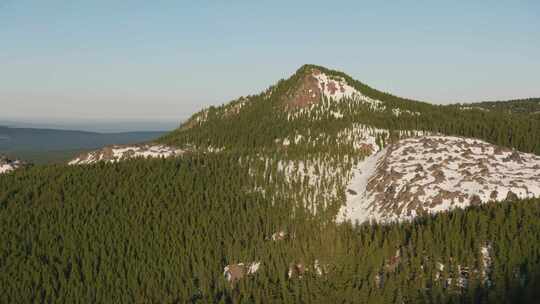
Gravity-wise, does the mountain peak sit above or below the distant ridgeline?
above

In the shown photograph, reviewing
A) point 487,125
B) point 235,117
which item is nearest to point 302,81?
point 235,117

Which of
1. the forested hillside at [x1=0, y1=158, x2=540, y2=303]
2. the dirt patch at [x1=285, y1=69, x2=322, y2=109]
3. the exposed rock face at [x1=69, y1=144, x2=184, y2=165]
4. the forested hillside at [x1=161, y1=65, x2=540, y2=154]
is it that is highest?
the dirt patch at [x1=285, y1=69, x2=322, y2=109]

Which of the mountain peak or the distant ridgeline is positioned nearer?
the distant ridgeline

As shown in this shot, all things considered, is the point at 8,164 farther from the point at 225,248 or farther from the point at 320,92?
the point at 320,92

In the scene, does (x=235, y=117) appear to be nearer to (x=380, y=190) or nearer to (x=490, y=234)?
(x=380, y=190)

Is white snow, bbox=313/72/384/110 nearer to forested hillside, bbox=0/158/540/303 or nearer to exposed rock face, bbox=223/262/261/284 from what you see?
forested hillside, bbox=0/158/540/303

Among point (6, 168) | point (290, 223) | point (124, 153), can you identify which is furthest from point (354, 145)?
point (6, 168)

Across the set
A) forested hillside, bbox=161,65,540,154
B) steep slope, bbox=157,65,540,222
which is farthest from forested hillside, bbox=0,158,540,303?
forested hillside, bbox=161,65,540,154
